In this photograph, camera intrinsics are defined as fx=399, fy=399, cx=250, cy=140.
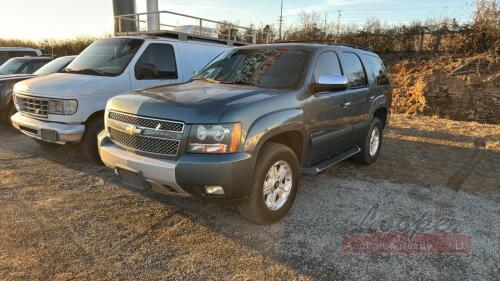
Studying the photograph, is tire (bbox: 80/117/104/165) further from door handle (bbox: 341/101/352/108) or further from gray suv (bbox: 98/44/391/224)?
door handle (bbox: 341/101/352/108)

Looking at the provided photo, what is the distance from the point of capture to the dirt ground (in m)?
3.24

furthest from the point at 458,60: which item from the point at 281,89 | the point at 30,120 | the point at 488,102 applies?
the point at 30,120

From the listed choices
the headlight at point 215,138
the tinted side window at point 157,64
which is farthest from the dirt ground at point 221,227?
the tinted side window at point 157,64

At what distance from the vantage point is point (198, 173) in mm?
3355

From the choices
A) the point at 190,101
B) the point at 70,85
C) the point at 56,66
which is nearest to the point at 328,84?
the point at 190,101

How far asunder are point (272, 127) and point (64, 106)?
347 centimetres

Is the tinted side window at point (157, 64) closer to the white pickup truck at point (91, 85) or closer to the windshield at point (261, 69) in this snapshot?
the white pickup truck at point (91, 85)

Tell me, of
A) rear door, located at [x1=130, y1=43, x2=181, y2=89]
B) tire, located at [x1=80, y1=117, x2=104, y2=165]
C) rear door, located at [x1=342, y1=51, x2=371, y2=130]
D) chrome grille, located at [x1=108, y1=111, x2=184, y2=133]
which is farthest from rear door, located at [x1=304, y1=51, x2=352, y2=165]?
tire, located at [x1=80, y1=117, x2=104, y2=165]

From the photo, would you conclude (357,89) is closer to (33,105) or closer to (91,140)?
(91,140)

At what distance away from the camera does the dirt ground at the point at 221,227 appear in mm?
3238

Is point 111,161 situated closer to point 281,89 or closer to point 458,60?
point 281,89

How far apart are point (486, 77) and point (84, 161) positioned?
13035 millimetres

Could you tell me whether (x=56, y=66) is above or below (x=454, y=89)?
above

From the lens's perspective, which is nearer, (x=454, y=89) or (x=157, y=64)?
(x=157, y=64)
